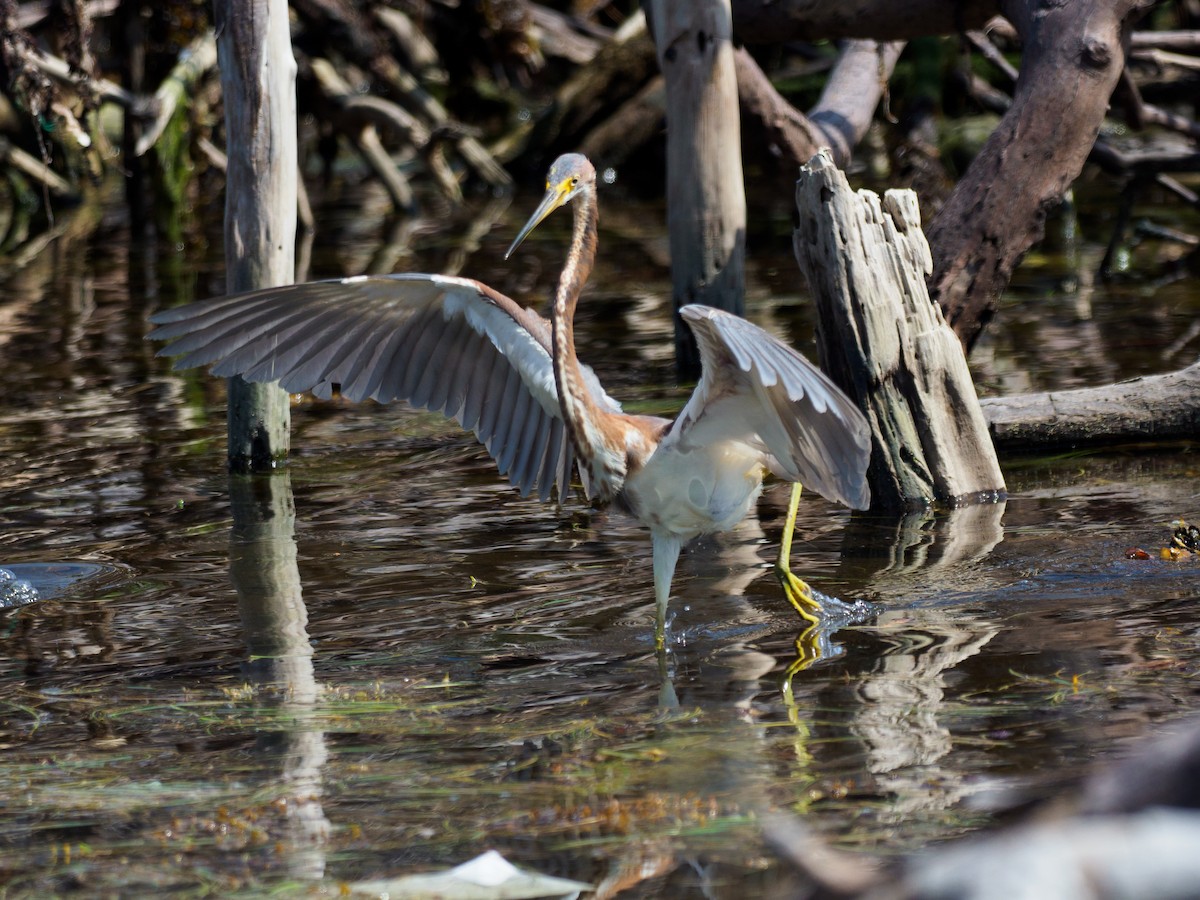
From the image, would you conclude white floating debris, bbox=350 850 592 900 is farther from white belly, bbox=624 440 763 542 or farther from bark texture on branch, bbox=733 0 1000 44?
bark texture on branch, bbox=733 0 1000 44

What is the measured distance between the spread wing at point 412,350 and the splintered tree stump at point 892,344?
1.17 m

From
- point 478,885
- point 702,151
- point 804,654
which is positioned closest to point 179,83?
point 702,151

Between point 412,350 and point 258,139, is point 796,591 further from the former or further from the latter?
point 258,139

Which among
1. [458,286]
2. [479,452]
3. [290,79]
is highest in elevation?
[290,79]

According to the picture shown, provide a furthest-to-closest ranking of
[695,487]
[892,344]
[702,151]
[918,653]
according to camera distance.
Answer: [702,151] < [892,344] < [695,487] < [918,653]

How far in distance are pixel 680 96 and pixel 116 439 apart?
3.51 meters

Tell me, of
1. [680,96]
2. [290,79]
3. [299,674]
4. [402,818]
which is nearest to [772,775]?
[402,818]

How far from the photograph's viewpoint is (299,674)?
4.97 m

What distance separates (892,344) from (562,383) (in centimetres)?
171

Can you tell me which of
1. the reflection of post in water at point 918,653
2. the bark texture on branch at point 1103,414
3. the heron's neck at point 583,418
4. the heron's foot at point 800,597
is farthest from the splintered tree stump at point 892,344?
the heron's neck at point 583,418

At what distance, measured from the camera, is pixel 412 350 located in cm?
603

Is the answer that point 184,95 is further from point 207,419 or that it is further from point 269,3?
point 269,3

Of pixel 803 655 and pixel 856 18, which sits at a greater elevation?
pixel 856 18

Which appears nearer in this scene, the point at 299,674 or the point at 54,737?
the point at 54,737
